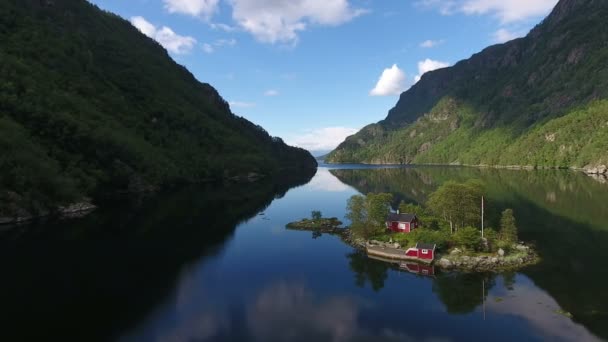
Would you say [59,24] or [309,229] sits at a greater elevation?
[59,24]

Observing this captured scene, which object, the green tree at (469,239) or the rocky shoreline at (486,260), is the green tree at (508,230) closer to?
the rocky shoreline at (486,260)

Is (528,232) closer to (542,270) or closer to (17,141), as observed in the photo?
(542,270)

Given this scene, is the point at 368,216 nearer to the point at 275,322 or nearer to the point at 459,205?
the point at 459,205

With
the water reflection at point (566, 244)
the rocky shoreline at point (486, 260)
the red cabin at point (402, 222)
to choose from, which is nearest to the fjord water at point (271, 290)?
the water reflection at point (566, 244)

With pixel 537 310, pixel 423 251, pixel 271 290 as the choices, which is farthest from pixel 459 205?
pixel 271 290

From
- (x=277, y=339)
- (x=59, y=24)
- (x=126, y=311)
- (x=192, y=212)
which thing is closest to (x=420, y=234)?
(x=277, y=339)

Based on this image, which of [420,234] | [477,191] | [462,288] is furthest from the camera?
[477,191]
